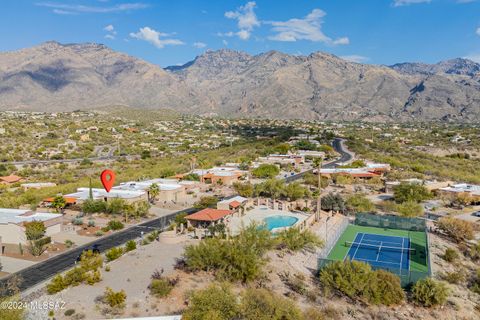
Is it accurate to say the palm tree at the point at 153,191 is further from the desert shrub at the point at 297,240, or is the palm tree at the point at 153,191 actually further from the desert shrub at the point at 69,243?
the desert shrub at the point at 297,240

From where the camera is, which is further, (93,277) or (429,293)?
(93,277)

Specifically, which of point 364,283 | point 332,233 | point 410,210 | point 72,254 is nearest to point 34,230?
point 72,254

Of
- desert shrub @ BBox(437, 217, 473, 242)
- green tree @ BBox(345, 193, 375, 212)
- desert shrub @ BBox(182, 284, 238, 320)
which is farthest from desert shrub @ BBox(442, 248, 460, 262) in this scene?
desert shrub @ BBox(182, 284, 238, 320)

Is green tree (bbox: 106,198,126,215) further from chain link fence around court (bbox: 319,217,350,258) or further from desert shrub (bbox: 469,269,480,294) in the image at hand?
desert shrub (bbox: 469,269,480,294)

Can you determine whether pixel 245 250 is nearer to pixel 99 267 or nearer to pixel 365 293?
pixel 365 293

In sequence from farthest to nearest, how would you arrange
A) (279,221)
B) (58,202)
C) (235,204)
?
(58,202), (235,204), (279,221)

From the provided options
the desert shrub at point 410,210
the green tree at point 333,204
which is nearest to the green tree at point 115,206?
the green tree at point 333,204

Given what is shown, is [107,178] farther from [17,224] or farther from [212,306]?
[212,306]
